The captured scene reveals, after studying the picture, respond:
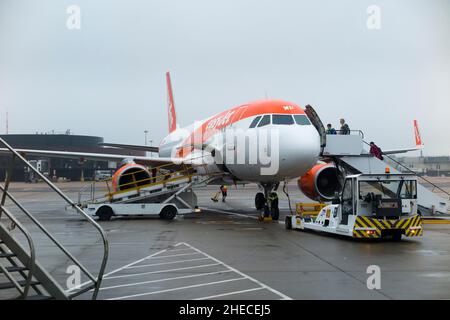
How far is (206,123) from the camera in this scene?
26.8 m

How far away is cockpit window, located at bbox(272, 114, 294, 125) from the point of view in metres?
18.5

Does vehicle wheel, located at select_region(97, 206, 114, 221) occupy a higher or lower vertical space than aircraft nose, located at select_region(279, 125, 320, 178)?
lower

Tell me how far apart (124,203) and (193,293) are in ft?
46.7

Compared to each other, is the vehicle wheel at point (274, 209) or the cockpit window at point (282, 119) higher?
the cockpit window at point (282, 119)

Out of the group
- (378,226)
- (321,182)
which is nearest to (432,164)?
(321,182)

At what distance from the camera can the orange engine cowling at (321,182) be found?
2212cm

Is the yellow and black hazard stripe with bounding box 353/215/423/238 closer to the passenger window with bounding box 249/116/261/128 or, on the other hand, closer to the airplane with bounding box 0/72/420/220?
the airplane with bounding box 0/72/420/220

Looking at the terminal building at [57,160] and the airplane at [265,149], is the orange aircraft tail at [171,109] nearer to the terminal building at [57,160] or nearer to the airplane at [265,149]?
the airplane at [265,149]

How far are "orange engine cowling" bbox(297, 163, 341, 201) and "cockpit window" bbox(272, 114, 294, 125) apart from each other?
4.15 meters

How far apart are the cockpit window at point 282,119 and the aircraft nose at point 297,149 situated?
465mm

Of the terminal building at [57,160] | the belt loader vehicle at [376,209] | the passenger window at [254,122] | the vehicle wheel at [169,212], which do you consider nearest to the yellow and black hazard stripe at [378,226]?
Answer: the belt loader vehicle at [376,209]

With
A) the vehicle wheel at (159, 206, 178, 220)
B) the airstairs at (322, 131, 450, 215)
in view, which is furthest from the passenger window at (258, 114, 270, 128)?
the vehicle wheel at (159, 206, 178, 220)

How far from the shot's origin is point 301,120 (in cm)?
1870
